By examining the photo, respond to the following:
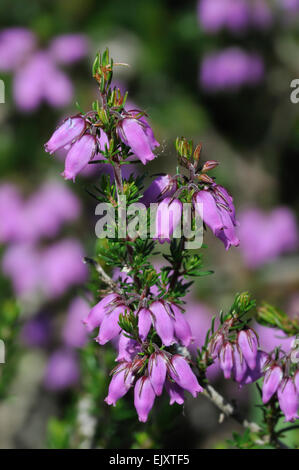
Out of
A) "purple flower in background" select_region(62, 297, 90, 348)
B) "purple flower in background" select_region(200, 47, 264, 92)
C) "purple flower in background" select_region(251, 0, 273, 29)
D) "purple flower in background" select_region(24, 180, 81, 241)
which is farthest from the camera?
"purple flower in background" select_region(200, 47, 264, 92)

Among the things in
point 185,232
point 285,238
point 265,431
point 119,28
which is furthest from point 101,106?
point 119,28

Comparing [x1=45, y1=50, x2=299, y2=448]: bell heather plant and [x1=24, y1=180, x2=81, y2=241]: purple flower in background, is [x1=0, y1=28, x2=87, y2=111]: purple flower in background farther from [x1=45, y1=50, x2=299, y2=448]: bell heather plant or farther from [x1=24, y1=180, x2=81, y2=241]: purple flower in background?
[x1=45, y1=50, x2=299, y2=448]: bell heather plant

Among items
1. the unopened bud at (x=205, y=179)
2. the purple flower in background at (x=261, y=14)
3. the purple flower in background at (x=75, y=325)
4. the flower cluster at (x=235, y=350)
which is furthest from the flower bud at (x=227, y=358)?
the purple flower in background at (x=261, y=14)

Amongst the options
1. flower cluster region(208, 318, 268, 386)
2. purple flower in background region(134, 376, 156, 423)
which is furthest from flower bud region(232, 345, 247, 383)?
purple flower in background region(134, 376, 156, 423)

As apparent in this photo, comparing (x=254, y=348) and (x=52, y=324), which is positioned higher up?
(x=52, y=324)

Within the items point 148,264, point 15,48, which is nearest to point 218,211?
point 148,264

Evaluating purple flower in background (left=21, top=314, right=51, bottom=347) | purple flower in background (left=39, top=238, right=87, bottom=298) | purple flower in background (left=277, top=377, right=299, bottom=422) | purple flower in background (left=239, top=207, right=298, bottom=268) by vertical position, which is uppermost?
purple flower in background (left=239, top=207, right=298, bottom=268)
